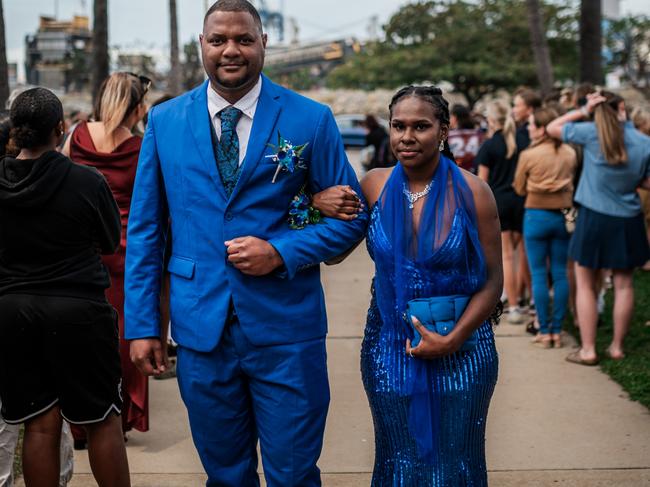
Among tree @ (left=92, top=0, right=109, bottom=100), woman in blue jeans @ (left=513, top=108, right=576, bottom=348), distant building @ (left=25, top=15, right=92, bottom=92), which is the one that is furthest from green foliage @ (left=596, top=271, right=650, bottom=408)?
distant building @ (left=25, top=15, right=92, bottom=92)

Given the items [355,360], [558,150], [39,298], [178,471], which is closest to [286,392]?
[39,298]

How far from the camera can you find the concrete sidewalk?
5180mm

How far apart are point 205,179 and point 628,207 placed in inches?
179

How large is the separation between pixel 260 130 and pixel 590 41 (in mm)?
15308

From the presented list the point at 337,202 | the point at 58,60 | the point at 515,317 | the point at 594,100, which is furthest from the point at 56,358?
the point at 58,60

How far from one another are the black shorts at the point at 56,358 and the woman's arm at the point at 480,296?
1.30 meters

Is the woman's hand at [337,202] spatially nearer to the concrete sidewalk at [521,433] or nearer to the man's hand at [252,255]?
the man's hand at [252,255]

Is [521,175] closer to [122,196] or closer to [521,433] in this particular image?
[521,433]

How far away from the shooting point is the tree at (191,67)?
110 feet

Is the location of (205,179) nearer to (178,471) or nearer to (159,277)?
(159,277)

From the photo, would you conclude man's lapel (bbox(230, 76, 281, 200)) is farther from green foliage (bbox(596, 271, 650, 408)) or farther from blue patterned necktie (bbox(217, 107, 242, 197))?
green foliage (bbox(596, 271, 650, 408))

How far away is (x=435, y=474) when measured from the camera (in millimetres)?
3555

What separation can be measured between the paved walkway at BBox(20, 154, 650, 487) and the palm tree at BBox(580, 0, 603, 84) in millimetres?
10866

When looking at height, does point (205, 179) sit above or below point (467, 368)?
above
